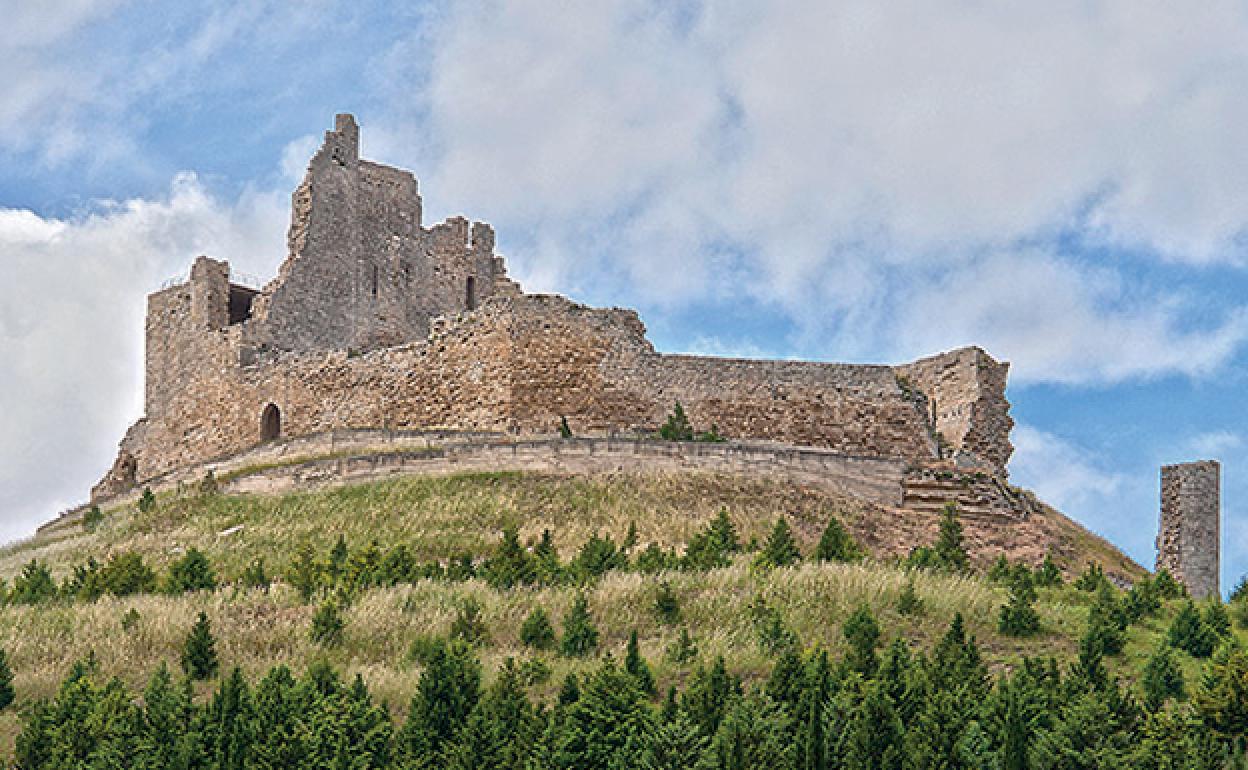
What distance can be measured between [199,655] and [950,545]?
10.7 metres

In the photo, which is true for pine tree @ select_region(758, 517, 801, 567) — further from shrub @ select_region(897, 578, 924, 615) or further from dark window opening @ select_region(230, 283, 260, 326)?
dark window opening @ select_region(230, 283, 260, 326)

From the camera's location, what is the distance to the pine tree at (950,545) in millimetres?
22045

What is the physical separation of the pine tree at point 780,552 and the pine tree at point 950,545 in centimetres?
205

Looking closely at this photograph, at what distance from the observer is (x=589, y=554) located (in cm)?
2117

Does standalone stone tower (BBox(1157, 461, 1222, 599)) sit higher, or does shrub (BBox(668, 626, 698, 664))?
standalone stone tower (BBox(1157, 461, 1222, 599))

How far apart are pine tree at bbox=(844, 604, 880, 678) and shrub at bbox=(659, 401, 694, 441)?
10.0 m

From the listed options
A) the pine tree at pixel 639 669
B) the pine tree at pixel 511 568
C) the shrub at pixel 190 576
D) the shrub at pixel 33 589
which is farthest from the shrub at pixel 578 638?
the shrub at pixel 33 589

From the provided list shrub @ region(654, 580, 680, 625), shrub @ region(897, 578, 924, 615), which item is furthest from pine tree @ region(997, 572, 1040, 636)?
shrub @ region(654, 580, 680, 625)

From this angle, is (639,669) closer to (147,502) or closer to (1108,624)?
(1108,624)

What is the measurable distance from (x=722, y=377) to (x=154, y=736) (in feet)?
54.3

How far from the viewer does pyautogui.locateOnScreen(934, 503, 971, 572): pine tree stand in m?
22.0

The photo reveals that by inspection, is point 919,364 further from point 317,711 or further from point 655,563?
point 317,711

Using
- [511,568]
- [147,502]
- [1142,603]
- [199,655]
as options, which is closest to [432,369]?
[147,502]

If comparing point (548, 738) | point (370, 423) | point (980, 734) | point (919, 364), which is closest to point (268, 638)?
point (548, 738)
